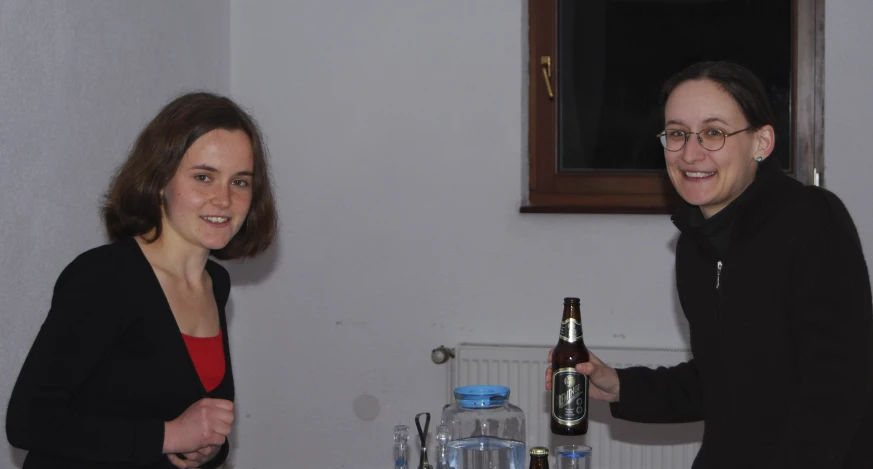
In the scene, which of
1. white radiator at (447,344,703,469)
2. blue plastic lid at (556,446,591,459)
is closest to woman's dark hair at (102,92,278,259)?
blue plastic lid at (556,446,591,459)

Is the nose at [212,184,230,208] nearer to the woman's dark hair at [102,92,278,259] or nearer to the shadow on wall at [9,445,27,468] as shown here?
the woman's dark hair at [102,92,278,259]

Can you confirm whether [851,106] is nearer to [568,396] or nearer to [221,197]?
[568,396]

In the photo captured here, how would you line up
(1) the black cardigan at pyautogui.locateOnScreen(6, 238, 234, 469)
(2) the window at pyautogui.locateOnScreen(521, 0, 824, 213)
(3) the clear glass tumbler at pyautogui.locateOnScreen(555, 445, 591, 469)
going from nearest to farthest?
(1) the black cardigan at pyautogui.locateOnScreen(6, 238, 234, 469)
(3) the clear glass tumbler at pyautogui.locateOnScreen(555, 445, 591, 469)
(2) the window at pyautogui.locateOnScreen(521, 0, 824, 213)

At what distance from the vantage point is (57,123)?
8.20 ft

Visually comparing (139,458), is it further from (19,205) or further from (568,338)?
(19,205)

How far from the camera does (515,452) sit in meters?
1.79

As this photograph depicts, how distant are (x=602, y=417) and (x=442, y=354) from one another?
2.07ft

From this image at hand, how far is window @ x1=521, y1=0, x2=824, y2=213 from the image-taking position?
3.34 m

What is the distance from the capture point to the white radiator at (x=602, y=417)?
3254 millimetres

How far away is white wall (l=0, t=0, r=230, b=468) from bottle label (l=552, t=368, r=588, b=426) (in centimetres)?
141

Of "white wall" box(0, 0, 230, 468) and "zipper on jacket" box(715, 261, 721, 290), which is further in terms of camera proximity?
"white wall" box(0, 0, 230, 468)

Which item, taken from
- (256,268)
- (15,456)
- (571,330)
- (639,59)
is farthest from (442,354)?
(571,330)

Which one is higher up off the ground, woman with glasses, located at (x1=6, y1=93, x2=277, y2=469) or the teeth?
the teeth

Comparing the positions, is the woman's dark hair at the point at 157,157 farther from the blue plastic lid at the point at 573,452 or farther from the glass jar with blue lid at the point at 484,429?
the blue plastic lid at the point at 573,452
